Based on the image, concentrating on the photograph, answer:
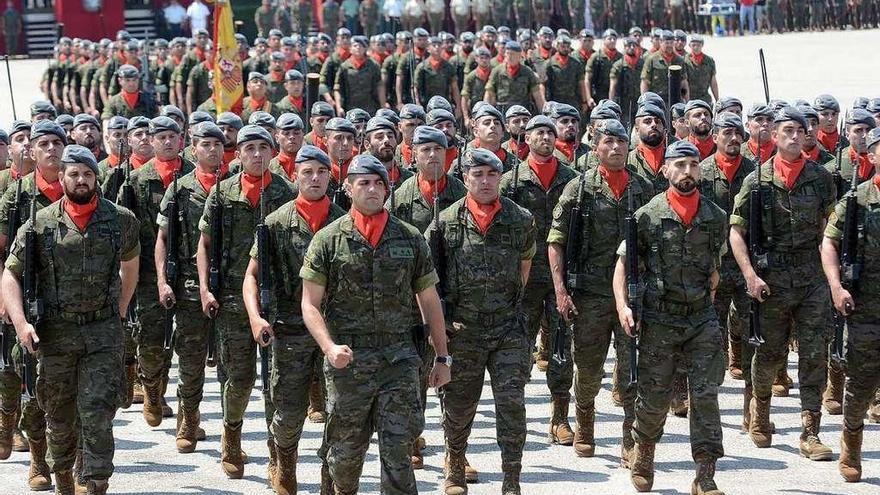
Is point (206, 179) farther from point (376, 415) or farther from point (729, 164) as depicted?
point (729, 164)

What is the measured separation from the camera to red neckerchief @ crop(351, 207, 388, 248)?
9766 millimetres

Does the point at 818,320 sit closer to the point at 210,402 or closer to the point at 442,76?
the point at 210,402

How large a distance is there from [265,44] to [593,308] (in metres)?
19.4

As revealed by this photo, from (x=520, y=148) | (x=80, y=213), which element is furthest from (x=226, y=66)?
(x=80, y=213)

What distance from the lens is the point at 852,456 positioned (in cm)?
1145

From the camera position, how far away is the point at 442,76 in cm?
2680

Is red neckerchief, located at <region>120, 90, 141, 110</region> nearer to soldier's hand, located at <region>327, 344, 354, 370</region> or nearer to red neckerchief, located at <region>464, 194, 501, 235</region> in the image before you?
red neckerchief, located at <region>464, 194, 501, 235</region>

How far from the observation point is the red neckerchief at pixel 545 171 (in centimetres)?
1266

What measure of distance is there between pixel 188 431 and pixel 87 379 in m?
1.98

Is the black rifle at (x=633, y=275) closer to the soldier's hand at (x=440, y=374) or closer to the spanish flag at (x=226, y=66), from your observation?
the soldier's hand at (x=440, y=374)

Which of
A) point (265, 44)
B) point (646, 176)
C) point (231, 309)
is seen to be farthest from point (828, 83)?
point (231, 309)

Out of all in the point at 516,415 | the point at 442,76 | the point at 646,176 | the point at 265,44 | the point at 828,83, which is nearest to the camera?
the point at 516,415

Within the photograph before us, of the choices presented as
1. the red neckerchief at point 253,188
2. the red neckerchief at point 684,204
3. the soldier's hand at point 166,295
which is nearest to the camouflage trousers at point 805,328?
the red neckerchief at point 684,204

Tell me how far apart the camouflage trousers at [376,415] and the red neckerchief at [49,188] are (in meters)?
2.92
